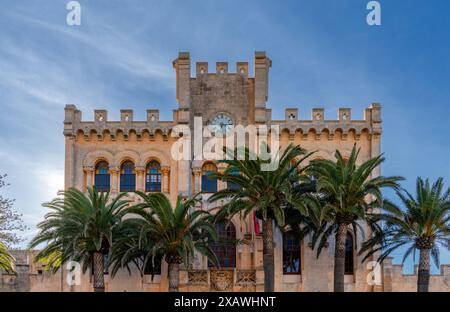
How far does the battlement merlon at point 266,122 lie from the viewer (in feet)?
141

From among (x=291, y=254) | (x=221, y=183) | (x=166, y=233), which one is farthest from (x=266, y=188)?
(x=291, y=254)

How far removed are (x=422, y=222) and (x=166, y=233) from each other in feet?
41.9

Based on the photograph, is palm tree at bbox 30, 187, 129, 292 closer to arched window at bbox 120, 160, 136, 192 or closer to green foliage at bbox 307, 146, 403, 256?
arched window at bbox 120, 160, 136, 192

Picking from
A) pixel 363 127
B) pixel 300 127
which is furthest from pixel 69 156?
pixel 363 127

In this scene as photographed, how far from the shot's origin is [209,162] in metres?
43.0

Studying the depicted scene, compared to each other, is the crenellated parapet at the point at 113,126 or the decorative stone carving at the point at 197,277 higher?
the crenellated parapet at the point at 113,126

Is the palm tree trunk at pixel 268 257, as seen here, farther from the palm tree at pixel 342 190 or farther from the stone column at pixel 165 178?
the stone column at pixel 165 178

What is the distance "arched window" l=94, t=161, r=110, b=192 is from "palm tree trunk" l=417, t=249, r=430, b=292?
18.1m

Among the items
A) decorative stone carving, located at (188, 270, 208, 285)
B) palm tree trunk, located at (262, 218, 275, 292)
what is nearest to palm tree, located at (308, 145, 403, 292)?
palm tree trunk, located at (262, 218, 275, 292)

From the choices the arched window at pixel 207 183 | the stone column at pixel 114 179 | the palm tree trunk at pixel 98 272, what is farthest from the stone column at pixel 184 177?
the palm tree trunk at pixel 98 272

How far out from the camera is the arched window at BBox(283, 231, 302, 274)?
41.5 meters

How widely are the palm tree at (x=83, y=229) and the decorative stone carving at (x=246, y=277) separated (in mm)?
7038
